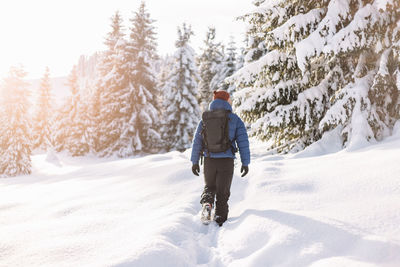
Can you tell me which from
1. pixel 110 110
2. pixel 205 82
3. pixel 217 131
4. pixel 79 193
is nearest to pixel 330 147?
pixel 217 131

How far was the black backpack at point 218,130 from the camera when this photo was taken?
4.37 m

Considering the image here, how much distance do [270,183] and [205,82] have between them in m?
30.6

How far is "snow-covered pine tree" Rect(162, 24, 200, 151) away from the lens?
2583cm

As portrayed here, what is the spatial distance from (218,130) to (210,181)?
2.81 ft

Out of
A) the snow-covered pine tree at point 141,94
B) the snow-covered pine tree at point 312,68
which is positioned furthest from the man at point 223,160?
the snow-covered pine tree at point 141,94

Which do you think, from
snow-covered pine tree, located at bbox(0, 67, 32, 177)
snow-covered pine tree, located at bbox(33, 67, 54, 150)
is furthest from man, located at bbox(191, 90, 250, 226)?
snow-covered pine tree, located at bbox(33, 67, 54, 150)

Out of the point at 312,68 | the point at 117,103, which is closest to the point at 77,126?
the point at 117,103

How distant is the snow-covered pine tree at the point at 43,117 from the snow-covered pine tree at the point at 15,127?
12492mm

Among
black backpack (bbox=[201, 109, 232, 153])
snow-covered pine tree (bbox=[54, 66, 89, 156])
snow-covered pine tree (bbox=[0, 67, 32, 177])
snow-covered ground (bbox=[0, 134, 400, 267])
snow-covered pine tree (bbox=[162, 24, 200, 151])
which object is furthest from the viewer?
snow-covered pine tree (bbox=[54, 66, 89, 156])

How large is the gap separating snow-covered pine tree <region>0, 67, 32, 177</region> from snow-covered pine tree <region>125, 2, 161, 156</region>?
813 centimetres

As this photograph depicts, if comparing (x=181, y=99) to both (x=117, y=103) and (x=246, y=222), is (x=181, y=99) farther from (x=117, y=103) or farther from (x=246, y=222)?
(x=246, y=222)

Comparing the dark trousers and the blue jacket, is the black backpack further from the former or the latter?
the dark trousers

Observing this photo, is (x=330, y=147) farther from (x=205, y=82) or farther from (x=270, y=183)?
(x=205, y=82)

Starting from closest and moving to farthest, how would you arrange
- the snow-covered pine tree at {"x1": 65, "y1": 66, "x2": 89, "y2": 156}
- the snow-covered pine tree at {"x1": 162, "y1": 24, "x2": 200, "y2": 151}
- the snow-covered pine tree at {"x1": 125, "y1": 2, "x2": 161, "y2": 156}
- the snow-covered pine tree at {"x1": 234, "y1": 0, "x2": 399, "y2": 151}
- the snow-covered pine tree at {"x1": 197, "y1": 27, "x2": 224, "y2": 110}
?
the snow-covered pine tree at {"x1": 234, "y1": 0, "x2": 399, "y2": 151}
the snow-covered pine tree at {"x1": 125, "y1": 2, "x2": 161, "y2": 156}
the snow-covered pine tree at {"x1": 162, "y1": 24, "x2": 200, "y2": 151}
the snow-covered pine tree at {"x1": 65, "y1": 66, "x2": 89, "y2": 156}
the snow-covered pine tree at {"x1": 197, "y1": 27, "x2": 224, "y2": 110}
